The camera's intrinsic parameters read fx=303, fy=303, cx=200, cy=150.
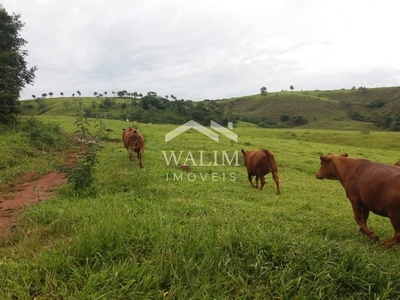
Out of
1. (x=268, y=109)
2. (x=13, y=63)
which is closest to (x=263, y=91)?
(x=268, y=109)

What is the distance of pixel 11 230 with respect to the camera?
217 inches

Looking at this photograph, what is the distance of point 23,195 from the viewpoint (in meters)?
8.34

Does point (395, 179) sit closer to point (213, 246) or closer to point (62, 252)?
point (213, 246)

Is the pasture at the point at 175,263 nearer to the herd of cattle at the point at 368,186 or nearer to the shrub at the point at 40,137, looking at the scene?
the herd of cattle at the point at 368,186

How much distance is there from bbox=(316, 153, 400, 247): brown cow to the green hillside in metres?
23.0

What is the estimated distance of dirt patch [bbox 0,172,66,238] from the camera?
249 inches

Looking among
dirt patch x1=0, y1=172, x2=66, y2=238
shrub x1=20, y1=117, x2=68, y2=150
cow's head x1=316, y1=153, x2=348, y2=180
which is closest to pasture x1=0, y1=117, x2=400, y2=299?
dirt patch x1=0, y1=172, x2=66, y2=238

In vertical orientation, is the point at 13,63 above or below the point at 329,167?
above

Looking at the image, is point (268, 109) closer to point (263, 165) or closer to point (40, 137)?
point (40, 137)

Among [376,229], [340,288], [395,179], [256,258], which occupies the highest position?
[395,179]

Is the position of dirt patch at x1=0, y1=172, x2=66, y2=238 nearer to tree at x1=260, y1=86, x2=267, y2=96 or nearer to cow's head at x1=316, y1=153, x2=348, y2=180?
cow's head at x1=316, y1=153, x2=348, y2=180

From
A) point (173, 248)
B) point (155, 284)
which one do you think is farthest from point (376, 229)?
point (155, 284)

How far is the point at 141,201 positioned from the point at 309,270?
455 centimetres

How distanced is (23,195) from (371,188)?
28.1 ft
